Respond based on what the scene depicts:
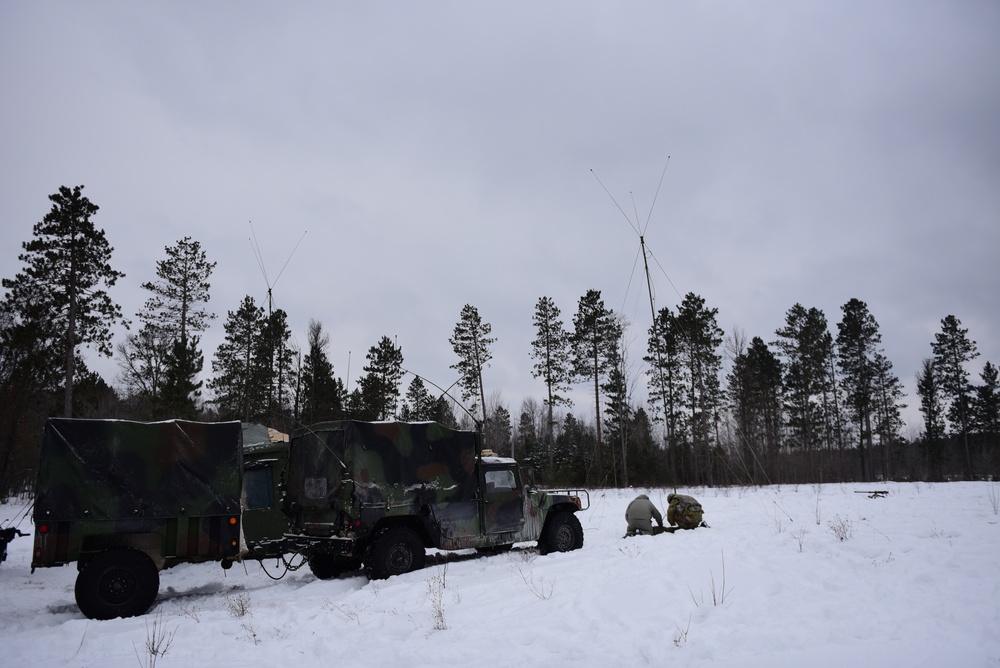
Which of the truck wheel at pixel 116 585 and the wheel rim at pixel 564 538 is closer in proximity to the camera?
the truck wheel at pixel 116 585

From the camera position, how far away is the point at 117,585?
26.7ft

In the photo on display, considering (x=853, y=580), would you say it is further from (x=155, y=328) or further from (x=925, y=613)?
(x=155, y=328)

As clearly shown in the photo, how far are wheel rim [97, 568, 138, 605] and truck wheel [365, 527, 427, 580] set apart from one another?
3197 mm

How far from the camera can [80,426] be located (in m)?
8.61

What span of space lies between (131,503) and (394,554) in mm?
3851

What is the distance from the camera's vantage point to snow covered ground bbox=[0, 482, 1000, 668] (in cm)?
519

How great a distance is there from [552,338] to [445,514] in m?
30.0

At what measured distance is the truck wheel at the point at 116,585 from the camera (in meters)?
7.89

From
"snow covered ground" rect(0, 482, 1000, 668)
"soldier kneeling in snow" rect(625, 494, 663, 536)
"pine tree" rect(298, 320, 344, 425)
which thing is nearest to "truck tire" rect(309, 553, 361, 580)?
"snow covered ground" rect(0, 482, 1000, 668)

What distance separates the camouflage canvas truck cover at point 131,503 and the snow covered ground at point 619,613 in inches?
22.7

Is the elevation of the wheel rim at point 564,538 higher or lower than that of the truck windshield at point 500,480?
lower

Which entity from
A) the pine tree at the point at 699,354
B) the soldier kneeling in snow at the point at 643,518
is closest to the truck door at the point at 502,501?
the soldier kneeling in snow at the point at 643,518

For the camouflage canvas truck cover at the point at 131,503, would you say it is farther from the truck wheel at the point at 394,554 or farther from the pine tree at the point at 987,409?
the pine tree at the point at 987,409

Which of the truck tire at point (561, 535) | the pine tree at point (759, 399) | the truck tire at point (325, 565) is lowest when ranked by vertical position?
the truck tire at point (325, 565)
